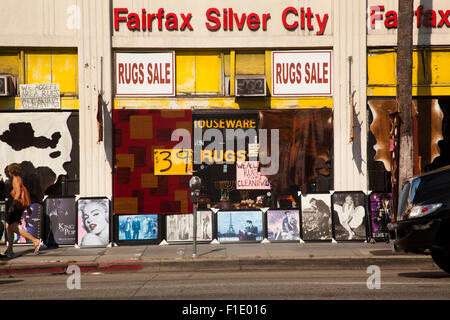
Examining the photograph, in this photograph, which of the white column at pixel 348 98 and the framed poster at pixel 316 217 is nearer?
the framed poster at pixel 316 217

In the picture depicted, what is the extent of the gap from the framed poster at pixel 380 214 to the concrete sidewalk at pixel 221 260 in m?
1.05

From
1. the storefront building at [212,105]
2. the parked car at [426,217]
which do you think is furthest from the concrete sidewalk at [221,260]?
the parked car at [426,217]

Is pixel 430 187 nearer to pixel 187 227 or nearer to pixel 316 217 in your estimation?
pixel 316 217

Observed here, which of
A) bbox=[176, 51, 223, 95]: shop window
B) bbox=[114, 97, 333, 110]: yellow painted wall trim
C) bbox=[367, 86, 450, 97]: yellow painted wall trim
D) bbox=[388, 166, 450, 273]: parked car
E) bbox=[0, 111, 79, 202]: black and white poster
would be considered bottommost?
bbox=[388, 166, 450, 273]: parked car

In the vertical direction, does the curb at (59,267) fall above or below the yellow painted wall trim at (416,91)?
below

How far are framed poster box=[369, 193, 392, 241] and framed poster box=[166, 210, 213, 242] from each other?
4064 millimetres

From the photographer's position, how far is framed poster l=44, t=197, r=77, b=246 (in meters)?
15.3

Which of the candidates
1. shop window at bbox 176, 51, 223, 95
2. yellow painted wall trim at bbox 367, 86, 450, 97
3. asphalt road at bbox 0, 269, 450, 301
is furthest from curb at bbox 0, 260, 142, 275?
yellow painted wall trim at bbox 367, 86, 450, 97

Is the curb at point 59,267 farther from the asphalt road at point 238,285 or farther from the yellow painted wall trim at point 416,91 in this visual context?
the yellow painted wall trim at point 416,91

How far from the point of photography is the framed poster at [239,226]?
15430 mm

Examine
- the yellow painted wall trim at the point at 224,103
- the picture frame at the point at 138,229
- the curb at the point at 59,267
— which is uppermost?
the yellow painted wall trim at the point at 224,103

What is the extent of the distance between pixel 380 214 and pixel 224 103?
15.9ft

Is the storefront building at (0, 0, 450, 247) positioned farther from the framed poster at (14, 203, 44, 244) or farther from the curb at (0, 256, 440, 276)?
the curb at (0, 256, 440, 276)

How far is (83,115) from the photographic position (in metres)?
15.5
